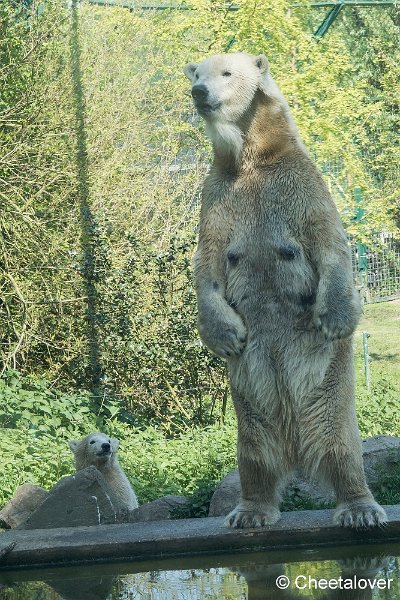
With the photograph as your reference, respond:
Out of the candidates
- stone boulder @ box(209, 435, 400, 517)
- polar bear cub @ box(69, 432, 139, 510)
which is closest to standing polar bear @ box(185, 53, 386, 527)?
stone boulder @ box(209, 435, 400, 517)

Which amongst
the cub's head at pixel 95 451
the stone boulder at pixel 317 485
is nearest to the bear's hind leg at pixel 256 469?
the stone boulder at pixel 317 485

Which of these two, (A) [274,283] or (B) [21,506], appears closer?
(A) [274,283]

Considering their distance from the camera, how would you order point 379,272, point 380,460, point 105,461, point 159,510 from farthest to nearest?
point 379,272 → point 105,461 → point 380,460 → point 159,510

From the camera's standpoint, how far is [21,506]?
5.49 m

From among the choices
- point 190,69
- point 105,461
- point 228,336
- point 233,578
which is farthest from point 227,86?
point 105,461

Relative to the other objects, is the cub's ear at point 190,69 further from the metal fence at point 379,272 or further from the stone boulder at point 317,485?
the metal fence at point 379,272

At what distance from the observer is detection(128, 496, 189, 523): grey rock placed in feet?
16.3

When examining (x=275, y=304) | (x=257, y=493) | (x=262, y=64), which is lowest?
(x=257, y=493)

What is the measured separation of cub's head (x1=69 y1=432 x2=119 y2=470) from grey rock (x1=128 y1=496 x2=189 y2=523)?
1.34 metres

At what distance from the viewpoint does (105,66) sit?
11164 millimetres

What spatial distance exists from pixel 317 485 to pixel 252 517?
690mm

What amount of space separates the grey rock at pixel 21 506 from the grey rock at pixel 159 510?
59cm

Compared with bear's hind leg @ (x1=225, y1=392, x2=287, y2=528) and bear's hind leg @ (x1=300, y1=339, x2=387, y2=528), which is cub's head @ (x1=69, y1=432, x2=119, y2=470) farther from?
bear's hind leg @ (x1=300, y1=339, x2=387, y2=528)

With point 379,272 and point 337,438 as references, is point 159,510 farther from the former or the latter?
point 379,272
